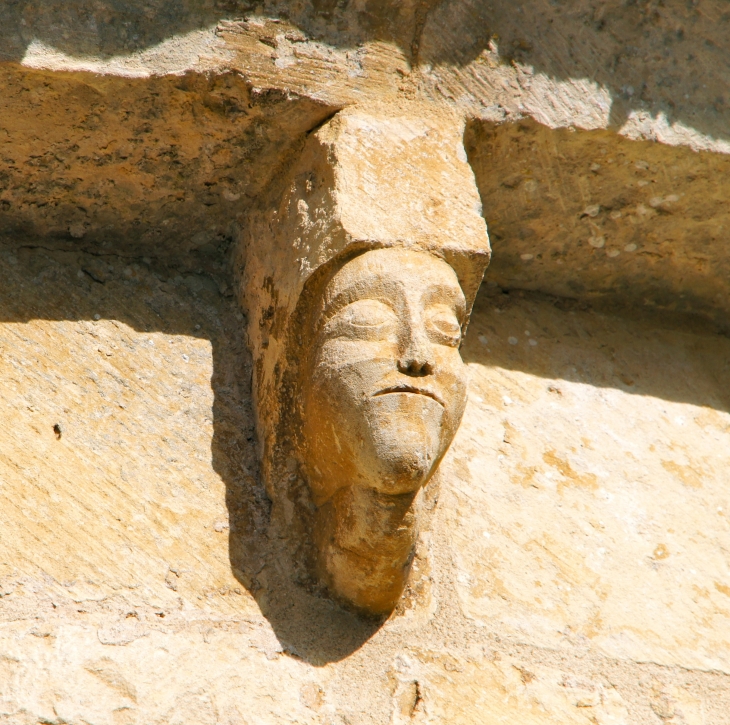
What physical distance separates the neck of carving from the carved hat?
8.8 inches

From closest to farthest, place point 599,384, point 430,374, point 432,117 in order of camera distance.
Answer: point 430,374 < point 432,117 < point 599,384

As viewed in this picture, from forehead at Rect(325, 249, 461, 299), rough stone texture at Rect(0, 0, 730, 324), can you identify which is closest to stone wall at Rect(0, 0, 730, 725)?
rough stone texture at Rect(0, 0, 730, 324)

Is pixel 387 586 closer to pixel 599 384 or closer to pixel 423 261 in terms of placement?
pixel 423 261

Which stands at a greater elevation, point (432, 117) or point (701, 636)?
point (432, 117)

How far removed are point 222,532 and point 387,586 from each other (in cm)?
33

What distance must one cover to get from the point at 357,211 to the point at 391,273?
15cm

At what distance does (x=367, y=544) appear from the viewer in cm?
188

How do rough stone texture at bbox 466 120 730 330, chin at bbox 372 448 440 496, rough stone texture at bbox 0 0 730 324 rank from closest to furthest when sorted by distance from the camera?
chin at bbox 372 448 440 496 → rough stone texture at bbox 0 0 730 324 → rough stone texture at bbox 466 120 730 330

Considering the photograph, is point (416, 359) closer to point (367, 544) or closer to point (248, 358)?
point (367, 544)

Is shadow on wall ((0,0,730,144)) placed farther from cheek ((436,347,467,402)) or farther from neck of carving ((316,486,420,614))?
neck of carving ((316,486,420,614))

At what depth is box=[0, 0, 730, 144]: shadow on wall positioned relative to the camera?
2.03 metres

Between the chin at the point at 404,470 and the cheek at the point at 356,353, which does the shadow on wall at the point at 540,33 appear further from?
the chin at the point at 404,470

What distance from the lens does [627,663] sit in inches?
A: 81.6

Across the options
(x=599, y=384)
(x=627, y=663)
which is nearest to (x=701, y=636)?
(x=627, y=663)
